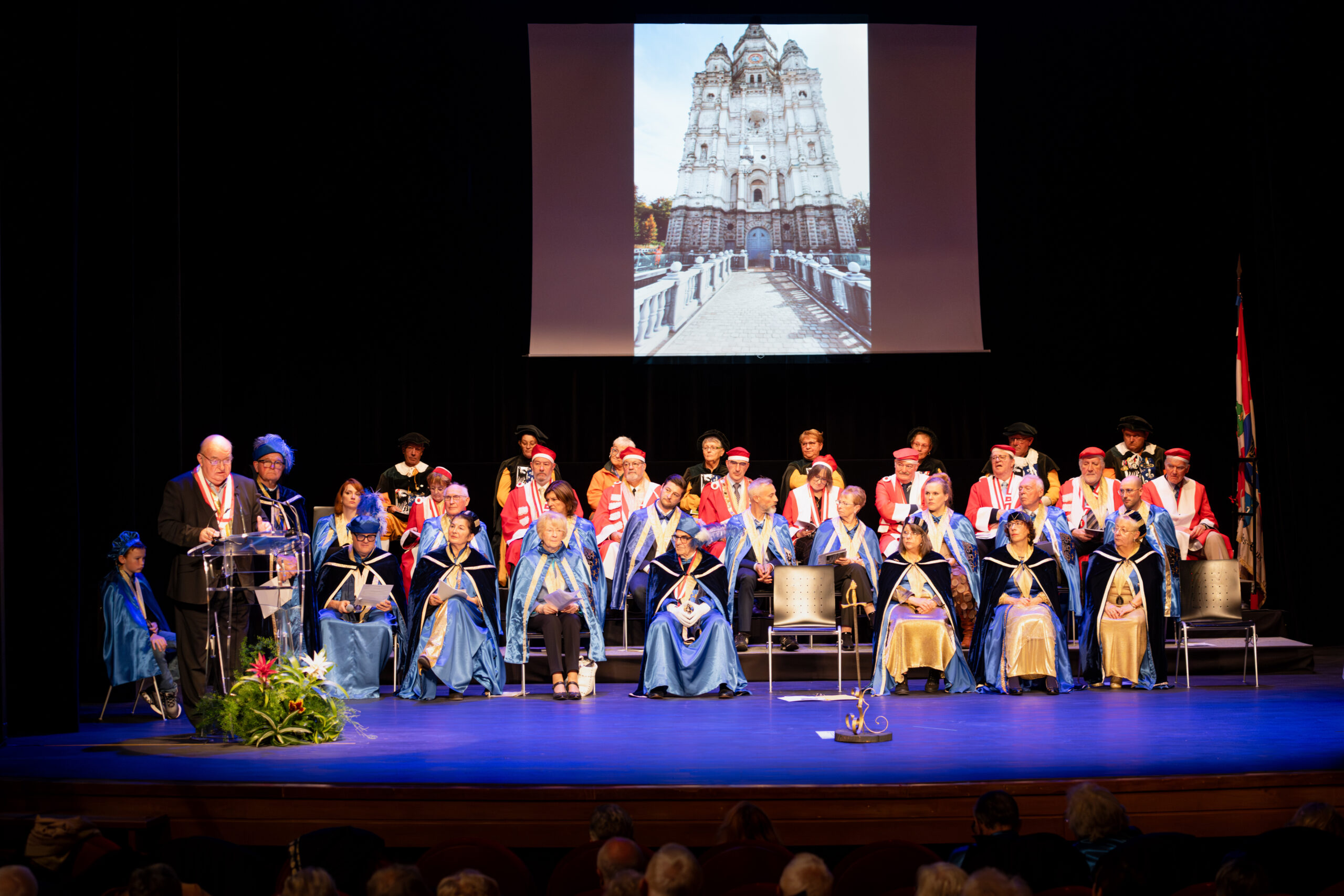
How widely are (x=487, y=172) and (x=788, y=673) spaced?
5.58 metres

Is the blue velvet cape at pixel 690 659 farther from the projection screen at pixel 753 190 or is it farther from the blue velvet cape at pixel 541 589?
the projection screen at pixel 753 190

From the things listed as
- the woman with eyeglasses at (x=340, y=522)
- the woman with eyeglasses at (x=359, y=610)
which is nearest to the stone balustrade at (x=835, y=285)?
the woman with eyeglasses at (x=340, y=522)

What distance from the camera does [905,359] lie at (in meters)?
11.8

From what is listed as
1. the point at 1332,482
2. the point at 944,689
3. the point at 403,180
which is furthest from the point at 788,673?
the point at 403,180

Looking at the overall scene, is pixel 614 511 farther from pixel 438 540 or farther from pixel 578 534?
pixel 438 540

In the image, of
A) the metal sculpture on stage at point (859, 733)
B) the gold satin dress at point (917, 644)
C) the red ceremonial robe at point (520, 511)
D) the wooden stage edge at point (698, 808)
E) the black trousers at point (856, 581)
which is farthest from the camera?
the red ceremonial robe at point (520, 511)

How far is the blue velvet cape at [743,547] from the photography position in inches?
348

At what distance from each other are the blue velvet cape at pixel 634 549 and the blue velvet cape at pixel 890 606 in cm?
147

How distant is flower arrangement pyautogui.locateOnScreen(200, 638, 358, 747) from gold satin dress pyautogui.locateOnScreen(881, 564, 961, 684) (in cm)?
354

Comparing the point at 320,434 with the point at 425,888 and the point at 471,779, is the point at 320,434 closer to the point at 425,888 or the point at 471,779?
the point at 471,779

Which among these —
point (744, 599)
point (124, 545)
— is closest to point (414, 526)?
point (124, 545)

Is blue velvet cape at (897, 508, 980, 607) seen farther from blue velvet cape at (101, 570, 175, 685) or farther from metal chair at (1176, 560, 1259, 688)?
blue velvet cape at (101, 570, 175, 685)

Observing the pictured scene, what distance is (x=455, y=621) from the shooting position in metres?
7.87

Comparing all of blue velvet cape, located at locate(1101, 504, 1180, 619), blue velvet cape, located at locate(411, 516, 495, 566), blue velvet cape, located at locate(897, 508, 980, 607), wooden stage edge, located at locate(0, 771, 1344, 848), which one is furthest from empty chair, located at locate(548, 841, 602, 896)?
blue velvet cape, located at locate(1101, 504, 1180, 619)
